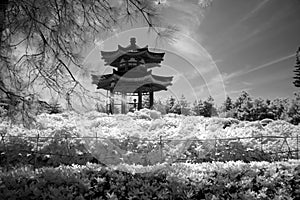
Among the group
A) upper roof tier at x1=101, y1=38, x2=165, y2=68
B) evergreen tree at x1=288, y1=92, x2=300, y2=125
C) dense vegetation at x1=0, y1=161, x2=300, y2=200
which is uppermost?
upper roof tier at x1=101, y1=38, x2=165, y2=68

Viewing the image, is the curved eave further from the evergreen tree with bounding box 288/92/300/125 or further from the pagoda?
the evergreen tree with bounding box 288/92/300/125

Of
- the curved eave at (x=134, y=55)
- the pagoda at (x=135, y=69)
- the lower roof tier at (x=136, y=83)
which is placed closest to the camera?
the lower roof tier at (x=136, y=83)

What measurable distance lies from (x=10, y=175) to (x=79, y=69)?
1.54m

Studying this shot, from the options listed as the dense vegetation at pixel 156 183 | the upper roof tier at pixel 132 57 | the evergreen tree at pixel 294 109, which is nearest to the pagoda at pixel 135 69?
the upper roof tier at pixel 132 57

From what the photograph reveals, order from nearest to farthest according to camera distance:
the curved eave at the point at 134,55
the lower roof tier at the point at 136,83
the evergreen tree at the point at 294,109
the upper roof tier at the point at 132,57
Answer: the lower roof tier at the point at 136,83, the curved eave at the point at 134,55, the upper roof tier at the point at 132,57, the evergreen tree at the point at 294,109

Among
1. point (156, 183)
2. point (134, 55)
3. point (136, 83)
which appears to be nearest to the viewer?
point (156, 183)

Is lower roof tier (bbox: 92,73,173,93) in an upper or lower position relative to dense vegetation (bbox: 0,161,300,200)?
upper

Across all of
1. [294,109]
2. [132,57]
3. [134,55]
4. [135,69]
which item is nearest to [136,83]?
[135,69]

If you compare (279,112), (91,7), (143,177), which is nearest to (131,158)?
(143,177)

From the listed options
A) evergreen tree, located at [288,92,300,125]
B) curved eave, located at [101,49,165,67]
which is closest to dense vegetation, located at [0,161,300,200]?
curved eave, located at [101,49,165,67]

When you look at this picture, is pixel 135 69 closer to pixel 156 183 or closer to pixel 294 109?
pixel 156 183

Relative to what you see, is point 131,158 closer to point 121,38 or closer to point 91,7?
point 121,38

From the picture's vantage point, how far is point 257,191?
A: 275 centimetres

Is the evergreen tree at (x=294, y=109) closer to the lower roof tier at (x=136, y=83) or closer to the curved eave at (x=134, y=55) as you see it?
the lower roof tier at (x=136, y=83)
